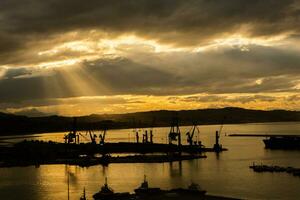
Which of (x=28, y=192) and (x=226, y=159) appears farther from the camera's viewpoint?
(x=226, y=159)

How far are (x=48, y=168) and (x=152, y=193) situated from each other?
56.1 meters

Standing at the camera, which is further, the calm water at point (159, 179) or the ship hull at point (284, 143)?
the ship hull at point (284, 143)

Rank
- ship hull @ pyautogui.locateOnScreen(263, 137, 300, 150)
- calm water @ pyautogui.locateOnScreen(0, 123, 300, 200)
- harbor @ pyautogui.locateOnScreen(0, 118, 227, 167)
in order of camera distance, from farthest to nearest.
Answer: ship hull @ pyautogui.locateOnScreen(263, 137, 300, 150)
harbor @ pyautogui.locateOnScreen(0, 118, 227, 167)
calm water @ pyautogui.locateOnScreen(0, 123, 300, 200)

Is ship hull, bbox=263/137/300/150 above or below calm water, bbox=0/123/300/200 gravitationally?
above

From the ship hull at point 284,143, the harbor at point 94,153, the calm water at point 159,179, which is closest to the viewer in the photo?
the calm water at point 159,179

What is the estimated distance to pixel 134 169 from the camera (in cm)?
10719

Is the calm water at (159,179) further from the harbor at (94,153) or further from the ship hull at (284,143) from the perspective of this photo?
the ship hull at (284,143)

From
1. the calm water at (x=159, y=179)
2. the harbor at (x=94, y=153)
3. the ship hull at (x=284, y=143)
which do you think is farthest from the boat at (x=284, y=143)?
the calm water at (x=159, y=179)

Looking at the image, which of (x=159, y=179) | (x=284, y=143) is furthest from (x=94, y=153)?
(x=159, y=179)

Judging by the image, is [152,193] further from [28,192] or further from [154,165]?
[154,165]

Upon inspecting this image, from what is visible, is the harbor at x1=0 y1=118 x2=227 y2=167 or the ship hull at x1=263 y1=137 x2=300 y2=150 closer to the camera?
the harbor at x1=0 y1=118 x2=227 y2=167

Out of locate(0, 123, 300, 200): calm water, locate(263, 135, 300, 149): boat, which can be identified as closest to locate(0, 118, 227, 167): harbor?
locate(0, 123, 300, 200): calm water

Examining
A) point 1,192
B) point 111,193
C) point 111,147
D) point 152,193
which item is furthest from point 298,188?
point 111,147

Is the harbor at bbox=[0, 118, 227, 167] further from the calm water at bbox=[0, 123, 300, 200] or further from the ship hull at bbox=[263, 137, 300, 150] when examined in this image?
the ship hull at bbox=[263, 137, 300, 150]
